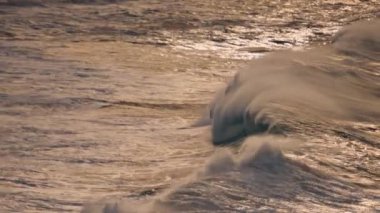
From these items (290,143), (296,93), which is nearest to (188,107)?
(296,93)

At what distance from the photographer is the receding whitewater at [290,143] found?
3717 mm

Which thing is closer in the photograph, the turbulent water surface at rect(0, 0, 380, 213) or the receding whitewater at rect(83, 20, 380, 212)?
the receding whitewater at rect(83, 20, 380, 212)

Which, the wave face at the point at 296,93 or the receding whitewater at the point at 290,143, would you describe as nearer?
the receding whitewater at the point at 290,143

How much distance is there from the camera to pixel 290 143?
Result: 170 inches

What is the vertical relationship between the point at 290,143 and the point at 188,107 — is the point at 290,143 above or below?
above

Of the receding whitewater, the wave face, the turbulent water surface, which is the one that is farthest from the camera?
the wave face

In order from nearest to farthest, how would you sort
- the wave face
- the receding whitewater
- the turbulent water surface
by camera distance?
the receding whitewater
the turbulent water surface
the wave face

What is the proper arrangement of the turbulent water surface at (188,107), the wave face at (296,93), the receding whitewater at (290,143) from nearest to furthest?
the receding whitewater at (290,143) < the turbulent water surface at (188,107) < the wave face at (296,93)

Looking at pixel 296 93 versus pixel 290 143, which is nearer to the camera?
pixel 290 143

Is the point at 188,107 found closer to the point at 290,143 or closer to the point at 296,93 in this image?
the point at 296,93

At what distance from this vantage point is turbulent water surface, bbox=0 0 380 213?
396 cm

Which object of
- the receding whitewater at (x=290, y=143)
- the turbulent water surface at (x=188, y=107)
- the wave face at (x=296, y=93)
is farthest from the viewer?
the wave face at (x=296, y=93)

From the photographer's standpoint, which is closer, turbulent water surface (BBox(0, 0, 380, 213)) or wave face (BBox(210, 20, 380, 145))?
turbulent water surface (BBox(0, 0, 380, 213))

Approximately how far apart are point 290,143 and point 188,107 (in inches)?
70.6
